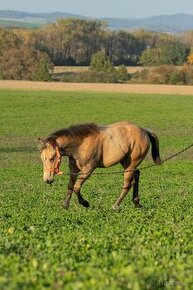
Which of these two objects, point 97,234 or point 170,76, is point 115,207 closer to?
point 97,234

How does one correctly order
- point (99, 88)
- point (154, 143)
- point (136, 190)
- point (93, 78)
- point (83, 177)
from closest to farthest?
point (83, 177), point (136, 190), point (154, 143), point (99, 88), point (93, 78)

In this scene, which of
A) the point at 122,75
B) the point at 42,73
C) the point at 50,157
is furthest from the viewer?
the point at 122,75

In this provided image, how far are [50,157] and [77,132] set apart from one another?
78 cm

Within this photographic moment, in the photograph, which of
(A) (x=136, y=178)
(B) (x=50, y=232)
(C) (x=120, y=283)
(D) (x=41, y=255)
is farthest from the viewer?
(A) (x=136, y=178)

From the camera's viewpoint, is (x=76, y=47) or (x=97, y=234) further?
(x=76, y=47)

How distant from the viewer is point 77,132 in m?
13.1

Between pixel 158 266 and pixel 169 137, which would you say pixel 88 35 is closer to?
pixel 169 137

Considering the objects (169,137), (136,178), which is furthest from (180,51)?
(136,178)

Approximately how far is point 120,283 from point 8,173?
67.1ft

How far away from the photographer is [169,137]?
142 ft

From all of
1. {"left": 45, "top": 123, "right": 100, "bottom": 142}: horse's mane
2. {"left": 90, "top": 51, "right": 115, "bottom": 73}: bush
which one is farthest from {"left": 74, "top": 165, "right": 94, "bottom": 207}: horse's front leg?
{"left": 90, "top": 51, "right": 115, "bottom": 73}: bush

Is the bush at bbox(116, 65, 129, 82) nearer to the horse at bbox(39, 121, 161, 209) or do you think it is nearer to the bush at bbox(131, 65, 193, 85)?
the bush at bbox(131, 65, 193, 85)

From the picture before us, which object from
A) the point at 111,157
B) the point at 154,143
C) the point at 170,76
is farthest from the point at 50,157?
the point at 170,76

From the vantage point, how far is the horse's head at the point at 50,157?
1273 cm
